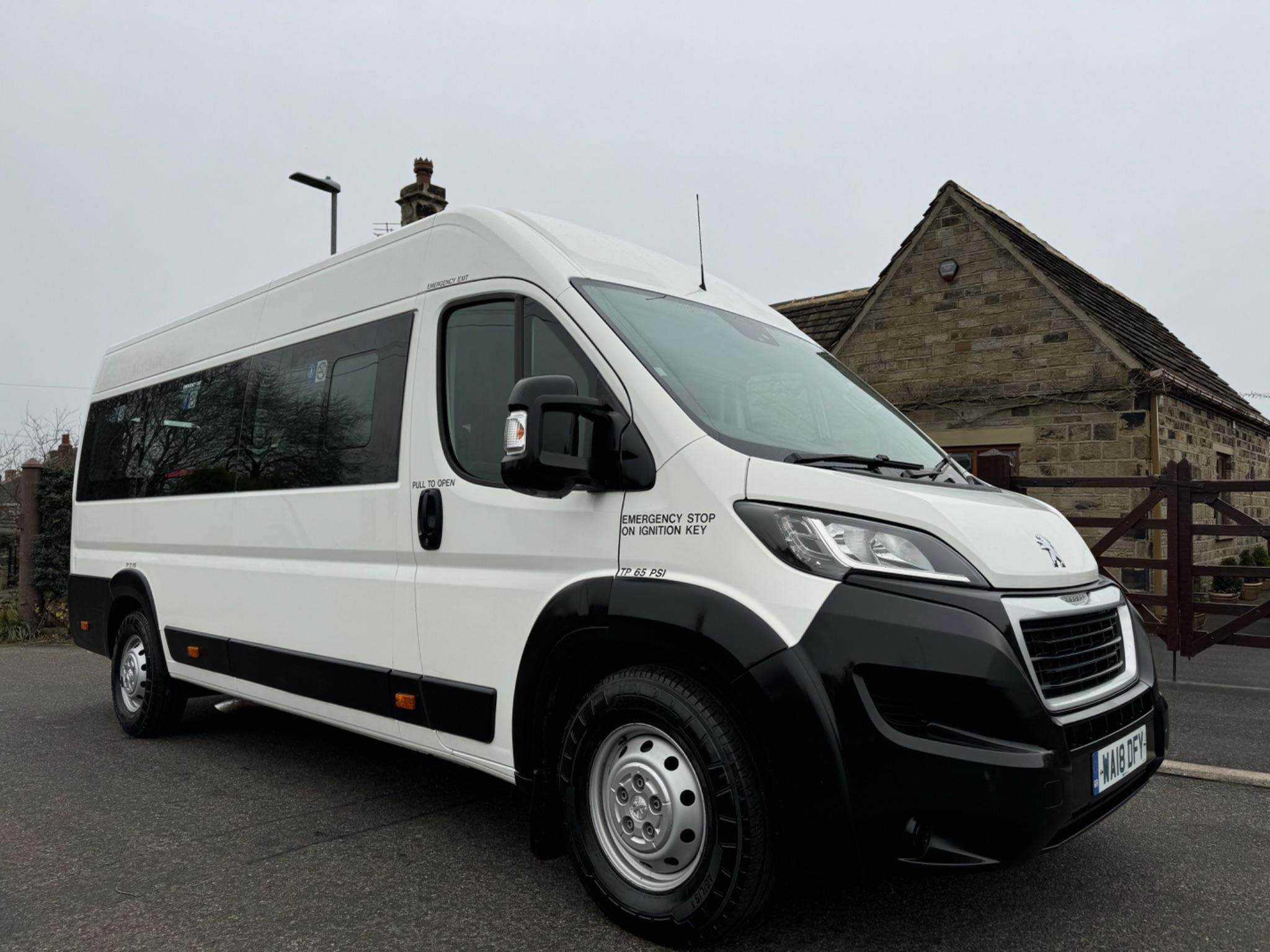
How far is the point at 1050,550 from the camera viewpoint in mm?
2920

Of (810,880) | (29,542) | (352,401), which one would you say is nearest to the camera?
(810,880)

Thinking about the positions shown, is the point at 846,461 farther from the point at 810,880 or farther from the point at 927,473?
the point at 810,880

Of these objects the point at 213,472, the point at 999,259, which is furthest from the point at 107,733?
the point at 999,259

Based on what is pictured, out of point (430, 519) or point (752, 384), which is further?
point (430, 519)

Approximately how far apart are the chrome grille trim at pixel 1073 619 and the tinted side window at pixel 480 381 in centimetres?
178

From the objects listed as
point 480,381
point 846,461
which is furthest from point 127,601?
point 846,461

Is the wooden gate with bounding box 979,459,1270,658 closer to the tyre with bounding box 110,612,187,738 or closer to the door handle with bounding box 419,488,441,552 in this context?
the door handle with bounding box 419,488,441,552

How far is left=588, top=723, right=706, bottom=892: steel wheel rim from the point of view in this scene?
282 centimetres

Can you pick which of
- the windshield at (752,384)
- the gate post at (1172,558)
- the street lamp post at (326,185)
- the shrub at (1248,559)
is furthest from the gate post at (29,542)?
the shrub at (1248,559)

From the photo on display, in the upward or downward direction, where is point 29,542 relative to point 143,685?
upward

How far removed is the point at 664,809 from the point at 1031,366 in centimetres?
1156

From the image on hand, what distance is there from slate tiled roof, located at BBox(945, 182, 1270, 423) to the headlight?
10824 mm

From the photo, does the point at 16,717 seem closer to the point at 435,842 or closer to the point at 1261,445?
the point at 435,842

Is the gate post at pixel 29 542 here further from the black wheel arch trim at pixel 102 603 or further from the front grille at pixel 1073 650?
the front grille at pixel 1073 650
